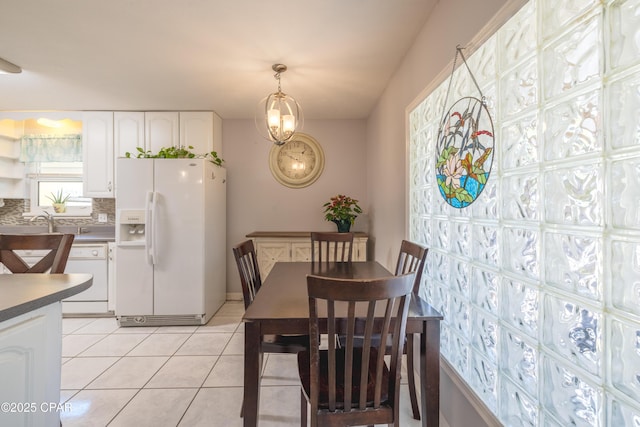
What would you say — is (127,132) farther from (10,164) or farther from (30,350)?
(30,350)

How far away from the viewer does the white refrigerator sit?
10.3 feet

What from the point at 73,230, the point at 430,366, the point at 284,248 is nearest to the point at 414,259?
the point at 430,366

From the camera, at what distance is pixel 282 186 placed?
4.16 metres

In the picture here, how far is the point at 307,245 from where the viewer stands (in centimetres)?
366

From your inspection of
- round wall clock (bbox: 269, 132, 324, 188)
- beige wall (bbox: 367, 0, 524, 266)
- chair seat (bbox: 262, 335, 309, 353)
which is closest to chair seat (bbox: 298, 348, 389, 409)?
chair seat (bbox: 262, 335, 309, 353)

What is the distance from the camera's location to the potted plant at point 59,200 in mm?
3805

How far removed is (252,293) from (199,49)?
193cm

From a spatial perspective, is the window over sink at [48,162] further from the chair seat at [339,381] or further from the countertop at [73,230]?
the chair seat at [339,381]

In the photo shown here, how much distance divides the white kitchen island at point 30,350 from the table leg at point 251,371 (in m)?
0.70

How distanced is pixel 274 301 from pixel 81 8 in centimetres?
219

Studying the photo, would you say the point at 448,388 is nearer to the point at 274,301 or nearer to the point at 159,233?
the point at 274,301

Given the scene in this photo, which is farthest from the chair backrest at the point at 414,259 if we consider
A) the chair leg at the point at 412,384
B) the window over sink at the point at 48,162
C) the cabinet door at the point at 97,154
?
the window over sink at the point at 48,162

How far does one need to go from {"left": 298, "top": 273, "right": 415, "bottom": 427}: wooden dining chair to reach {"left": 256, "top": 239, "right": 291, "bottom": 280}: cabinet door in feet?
7.94

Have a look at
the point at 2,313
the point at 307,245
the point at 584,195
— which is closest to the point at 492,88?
the point at 584,195
